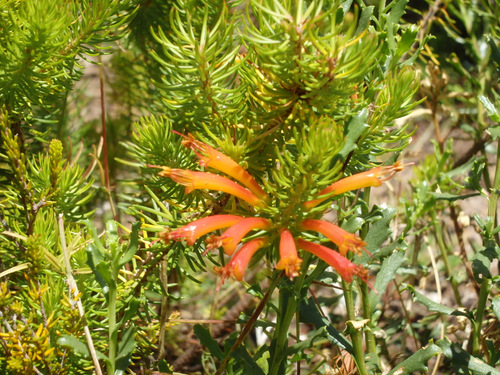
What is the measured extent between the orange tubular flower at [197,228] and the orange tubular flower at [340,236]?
0.08 metres

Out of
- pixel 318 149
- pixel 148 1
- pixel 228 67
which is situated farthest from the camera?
pixel 148 1

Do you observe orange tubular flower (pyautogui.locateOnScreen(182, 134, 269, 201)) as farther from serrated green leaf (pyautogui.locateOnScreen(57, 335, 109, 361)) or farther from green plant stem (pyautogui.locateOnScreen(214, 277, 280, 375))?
serrated green leaf (pyautogui.locateOnScreen(57, 335, 109, 361))

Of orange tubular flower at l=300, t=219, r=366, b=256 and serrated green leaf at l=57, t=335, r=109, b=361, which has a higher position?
orange tubular flower at l=300, t=219, r=366, b=256

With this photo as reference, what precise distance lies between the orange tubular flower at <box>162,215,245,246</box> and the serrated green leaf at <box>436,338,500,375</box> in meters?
0.47

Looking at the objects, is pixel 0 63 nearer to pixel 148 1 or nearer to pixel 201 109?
pixel 201 109

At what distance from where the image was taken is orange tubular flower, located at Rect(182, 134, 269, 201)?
0.58m

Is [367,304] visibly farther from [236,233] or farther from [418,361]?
[236,233]

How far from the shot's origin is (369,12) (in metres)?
0.66

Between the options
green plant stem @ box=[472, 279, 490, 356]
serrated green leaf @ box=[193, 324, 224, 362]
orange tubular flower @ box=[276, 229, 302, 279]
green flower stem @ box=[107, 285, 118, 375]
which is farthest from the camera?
green plant stem @ box=[472, 279, 490, 356]

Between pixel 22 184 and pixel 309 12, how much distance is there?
1.51 ft

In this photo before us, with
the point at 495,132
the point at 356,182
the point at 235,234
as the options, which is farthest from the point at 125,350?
the point at 495,132

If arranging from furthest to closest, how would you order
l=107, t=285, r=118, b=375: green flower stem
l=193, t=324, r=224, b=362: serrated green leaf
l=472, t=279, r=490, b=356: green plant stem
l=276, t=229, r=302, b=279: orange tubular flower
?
l=472, t=279, r=490, b=356: green plant stem, l=193, t=324, r=224, b=362: serrated green leaf, l=107, t=285, r=118, b=375: green flower stem, l=276, t=229, r=302, b=279: orange tubular flower

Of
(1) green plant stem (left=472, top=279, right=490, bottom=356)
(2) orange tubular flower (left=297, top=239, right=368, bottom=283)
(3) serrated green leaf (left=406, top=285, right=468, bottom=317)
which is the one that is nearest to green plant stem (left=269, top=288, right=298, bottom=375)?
(2) orange tubular flower (left=297, top=239, right=368, bottom=283)

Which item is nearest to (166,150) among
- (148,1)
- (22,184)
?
(22,184)
